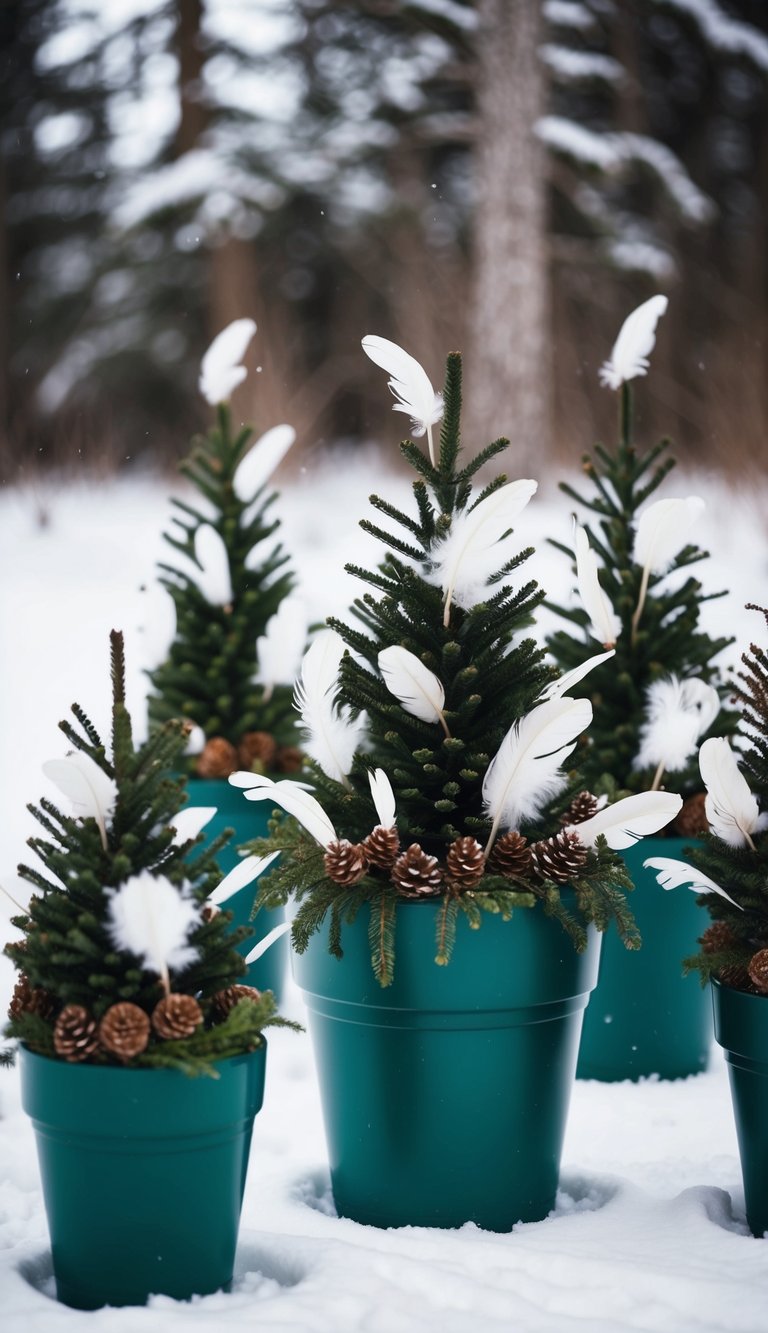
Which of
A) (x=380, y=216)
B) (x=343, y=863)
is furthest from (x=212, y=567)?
(x=380, y=216)

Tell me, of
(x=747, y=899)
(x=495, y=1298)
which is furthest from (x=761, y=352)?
(x=495, y=1298)

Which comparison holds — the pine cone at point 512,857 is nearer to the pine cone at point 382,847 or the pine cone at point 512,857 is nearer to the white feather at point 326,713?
the pine cone at point 382,847

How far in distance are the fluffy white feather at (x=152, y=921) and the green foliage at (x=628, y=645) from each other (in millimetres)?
1236

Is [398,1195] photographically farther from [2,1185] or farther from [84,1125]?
[2,1185]

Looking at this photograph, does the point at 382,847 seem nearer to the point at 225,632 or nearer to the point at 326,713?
the point at 326,713

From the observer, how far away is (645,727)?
2684 mm

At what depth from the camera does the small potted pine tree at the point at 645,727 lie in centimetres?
264

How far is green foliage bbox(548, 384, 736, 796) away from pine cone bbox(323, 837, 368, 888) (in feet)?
2.98

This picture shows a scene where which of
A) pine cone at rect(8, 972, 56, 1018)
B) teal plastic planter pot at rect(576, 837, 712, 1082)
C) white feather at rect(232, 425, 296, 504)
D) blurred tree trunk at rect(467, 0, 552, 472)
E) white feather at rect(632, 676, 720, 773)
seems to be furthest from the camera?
blurred tree trunk at rect(467, 0, 552, 472)

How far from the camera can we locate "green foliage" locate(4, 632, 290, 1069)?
1687mm

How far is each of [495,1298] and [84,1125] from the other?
583 millimetres

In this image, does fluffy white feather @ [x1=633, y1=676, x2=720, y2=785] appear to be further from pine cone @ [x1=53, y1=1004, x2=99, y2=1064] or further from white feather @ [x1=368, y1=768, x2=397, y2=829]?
pine cone @ [x1=53, y1=1004, x2=99, y2=1064]

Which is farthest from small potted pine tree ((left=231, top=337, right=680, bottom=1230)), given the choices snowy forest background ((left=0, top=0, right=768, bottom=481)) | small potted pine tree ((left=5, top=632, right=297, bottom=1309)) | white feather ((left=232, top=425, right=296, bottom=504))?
snowy forest background ((left=0, top=0, right=768, bottom=481))

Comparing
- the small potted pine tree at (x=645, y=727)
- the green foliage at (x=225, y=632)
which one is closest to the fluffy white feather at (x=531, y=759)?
the small potted pine tree at (x=645, y=727)
